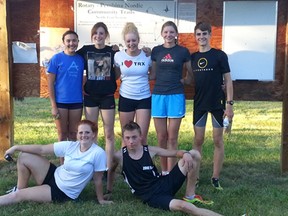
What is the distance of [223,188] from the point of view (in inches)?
224

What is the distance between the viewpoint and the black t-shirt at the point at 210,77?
5.45 m

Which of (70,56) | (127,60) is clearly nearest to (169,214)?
(127,60)

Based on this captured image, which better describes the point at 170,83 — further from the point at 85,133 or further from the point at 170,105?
the point at 85,133

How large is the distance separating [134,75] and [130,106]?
386mm

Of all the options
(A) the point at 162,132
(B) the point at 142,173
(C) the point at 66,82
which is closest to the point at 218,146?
(A) the point at 162,132

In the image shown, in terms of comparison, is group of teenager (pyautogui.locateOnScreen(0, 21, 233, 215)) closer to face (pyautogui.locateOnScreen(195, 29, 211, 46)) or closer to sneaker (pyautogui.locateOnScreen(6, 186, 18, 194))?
face (pyautogui.locateOnScreen(195, 29, 211, 46))

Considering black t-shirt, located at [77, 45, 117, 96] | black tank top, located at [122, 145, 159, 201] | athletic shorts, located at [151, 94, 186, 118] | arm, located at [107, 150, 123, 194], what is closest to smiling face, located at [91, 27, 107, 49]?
black t-shirt, located at [77, 45, 117, 96]

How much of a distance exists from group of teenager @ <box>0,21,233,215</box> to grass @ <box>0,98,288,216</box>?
0.20m

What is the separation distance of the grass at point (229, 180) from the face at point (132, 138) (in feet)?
2.16

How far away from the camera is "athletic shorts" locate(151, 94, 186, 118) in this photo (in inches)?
216

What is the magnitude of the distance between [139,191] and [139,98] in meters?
Answer: 1.18

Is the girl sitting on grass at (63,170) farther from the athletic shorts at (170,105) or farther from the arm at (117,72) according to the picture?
the arm at (117,72)

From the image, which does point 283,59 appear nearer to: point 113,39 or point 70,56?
point 113,39

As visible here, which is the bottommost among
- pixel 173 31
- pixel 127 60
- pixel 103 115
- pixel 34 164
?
pixel 34 164
